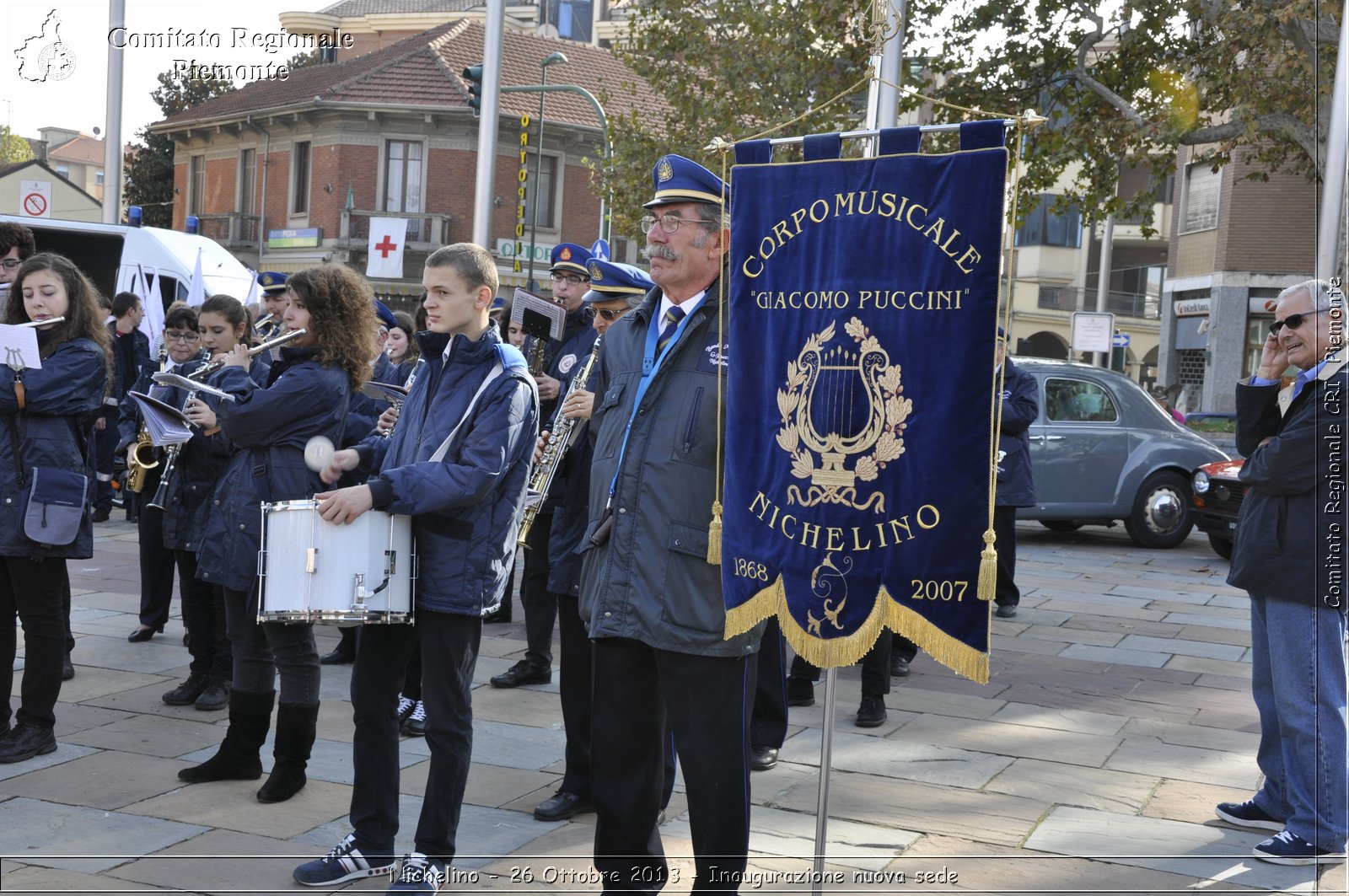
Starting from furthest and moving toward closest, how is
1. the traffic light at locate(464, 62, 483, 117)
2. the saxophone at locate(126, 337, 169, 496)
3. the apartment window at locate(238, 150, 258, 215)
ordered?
the apartment window at locate(238, 150, 258, 215), the traffic light at locate(464, 62, 483, 117), the saxophone at locate(126, 337, 169, 496)

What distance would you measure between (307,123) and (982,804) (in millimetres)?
40783

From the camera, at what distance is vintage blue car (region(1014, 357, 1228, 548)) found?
1425 centimetres

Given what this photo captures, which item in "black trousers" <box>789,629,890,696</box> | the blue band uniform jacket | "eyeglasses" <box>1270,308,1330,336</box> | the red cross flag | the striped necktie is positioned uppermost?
A: the red cross flag

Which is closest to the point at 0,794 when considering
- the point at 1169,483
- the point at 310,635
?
the point at 310,635

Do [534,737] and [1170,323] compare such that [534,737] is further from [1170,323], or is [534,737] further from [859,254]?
[1170,323]

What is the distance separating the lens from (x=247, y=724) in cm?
528

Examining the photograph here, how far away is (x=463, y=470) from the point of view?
4.26 m

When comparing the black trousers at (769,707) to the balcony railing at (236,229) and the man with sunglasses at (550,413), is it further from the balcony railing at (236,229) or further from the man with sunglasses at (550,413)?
the balcony railing at (236,229)

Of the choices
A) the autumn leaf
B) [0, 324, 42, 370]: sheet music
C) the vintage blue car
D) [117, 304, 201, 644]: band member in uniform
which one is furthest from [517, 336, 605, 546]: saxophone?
the vintage blue car

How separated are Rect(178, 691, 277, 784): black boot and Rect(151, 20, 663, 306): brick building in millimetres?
35777

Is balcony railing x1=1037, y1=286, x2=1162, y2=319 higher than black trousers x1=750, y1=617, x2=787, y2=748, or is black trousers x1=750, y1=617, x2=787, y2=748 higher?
balcony railing x1=1037, y1=286, x2=1162, y2=319

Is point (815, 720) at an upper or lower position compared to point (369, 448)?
lower

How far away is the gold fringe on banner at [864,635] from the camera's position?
3680 mm

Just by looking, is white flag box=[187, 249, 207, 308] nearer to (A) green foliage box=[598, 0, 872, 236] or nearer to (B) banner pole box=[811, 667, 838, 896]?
(A) green foliage box=[598, 0, 872, 236]
